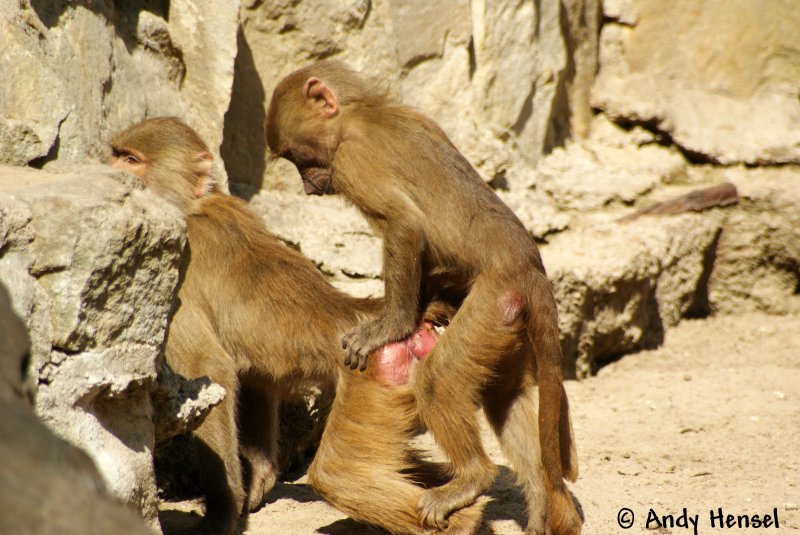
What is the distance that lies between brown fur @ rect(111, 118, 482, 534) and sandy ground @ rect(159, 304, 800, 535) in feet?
1.12

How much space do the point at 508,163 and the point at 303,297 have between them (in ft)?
9.91

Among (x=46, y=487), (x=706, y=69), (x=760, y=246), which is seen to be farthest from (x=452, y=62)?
(x=46, y=487)

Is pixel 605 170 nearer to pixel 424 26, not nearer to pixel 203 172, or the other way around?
pixel 424 26

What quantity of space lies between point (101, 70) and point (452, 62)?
2.76m

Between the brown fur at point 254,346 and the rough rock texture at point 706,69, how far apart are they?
4160 mm

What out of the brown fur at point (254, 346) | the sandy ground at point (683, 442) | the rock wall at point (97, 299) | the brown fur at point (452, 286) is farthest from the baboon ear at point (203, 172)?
the sandy ground at point (683, 442)

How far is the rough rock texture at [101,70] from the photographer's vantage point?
424 cm

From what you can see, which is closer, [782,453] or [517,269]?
[517,269]

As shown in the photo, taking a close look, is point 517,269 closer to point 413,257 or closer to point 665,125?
point 413,257

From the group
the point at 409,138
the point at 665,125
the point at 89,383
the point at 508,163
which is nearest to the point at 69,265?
the point at 89,383

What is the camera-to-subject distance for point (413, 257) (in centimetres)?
433

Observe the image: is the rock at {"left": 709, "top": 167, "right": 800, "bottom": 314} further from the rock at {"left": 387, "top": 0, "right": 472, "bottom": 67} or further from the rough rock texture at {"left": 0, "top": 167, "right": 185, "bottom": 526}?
the rough rock texture at {"left": 0, "top": 167, "right": 185, "bottom": 526}

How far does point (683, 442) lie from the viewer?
5.55 metres

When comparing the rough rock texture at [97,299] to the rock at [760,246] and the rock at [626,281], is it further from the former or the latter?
the rock at [760,246]
